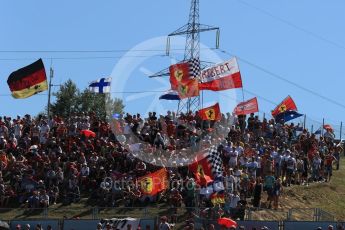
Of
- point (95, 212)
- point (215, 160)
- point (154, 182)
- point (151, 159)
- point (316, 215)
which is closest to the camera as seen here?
point (316, 215)

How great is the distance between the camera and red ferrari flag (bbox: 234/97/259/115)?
42.0 meters

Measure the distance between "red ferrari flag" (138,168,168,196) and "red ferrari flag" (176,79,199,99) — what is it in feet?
29.1

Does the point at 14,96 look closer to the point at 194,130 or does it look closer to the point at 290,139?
the point at 194,130

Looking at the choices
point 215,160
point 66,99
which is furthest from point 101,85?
point 66,99

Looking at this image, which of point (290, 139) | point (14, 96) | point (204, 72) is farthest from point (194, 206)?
point (14, 96)

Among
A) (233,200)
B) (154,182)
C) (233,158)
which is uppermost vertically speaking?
(233,158)

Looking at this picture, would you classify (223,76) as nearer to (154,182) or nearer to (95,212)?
(154,182)

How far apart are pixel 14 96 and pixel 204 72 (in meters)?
9.35

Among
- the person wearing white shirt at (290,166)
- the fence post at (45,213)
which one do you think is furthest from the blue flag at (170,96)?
the fence post at (45,213)

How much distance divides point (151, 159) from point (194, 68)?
900 cm

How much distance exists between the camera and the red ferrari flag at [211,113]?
1535 inches

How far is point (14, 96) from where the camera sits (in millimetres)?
42906

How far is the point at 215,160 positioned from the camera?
1366 inches

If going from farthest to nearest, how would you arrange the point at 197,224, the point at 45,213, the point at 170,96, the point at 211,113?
the point at 170,96, the point at 211,113, the point at 45,213, the point at 197,224
